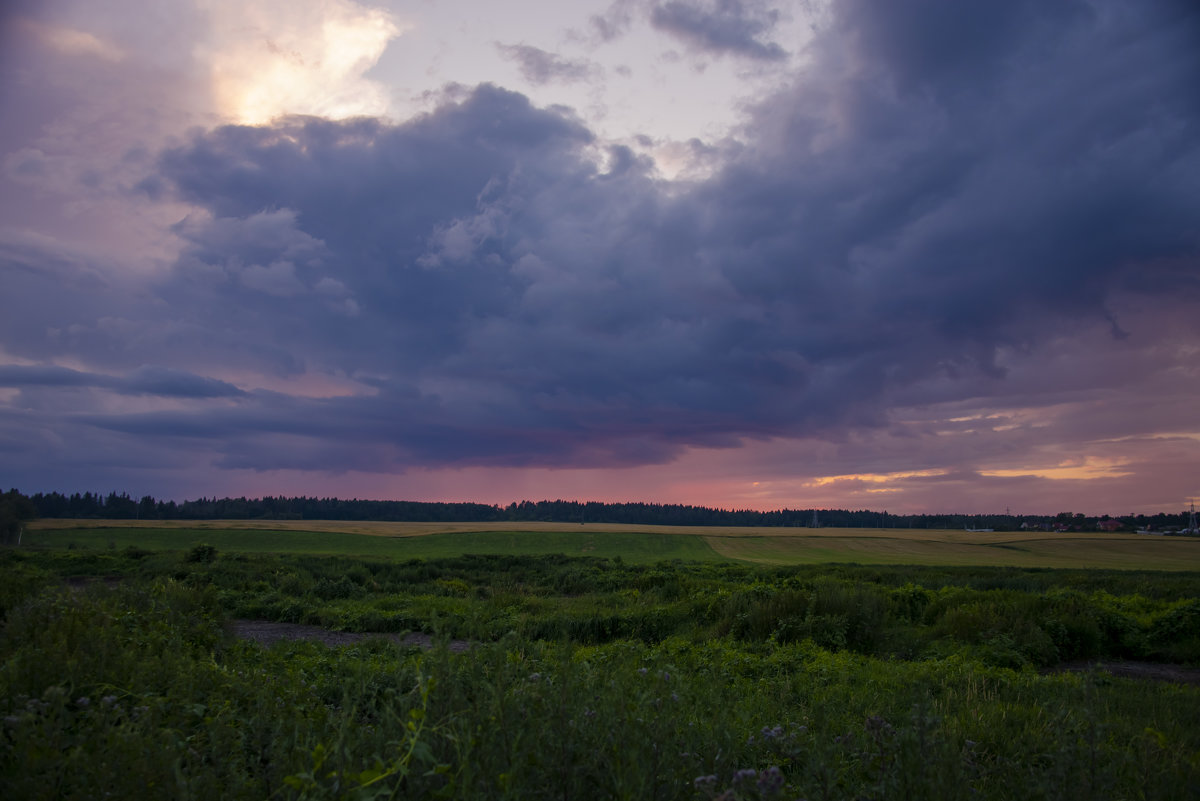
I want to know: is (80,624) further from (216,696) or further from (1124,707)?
(1124,707)

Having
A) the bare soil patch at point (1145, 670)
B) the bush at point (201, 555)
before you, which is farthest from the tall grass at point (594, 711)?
the bush at point (201, 555)

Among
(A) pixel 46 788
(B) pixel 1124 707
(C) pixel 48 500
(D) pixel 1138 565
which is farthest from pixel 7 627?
(C) pixel 48 500

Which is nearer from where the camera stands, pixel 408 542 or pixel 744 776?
pixel 744 776

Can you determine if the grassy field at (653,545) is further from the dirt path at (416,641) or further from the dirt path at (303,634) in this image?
the dirt path at (416,641)

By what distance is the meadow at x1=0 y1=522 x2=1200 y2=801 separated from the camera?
303 centimetres

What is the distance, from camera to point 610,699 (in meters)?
3.64

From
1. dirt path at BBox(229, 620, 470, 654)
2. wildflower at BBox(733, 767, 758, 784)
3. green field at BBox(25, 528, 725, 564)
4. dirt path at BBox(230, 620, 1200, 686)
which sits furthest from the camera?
green field at BBox(25, 528, 725, 564)

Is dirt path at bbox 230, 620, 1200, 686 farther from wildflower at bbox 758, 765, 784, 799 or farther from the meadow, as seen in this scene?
wildflower at bbox 758, 765, 784, 799

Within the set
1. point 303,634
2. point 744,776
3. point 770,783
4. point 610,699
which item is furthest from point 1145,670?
point 303,634

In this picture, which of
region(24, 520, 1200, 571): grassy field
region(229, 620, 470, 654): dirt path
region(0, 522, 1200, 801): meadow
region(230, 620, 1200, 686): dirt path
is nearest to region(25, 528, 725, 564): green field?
region(24, 520, 1200, 571): grassy field

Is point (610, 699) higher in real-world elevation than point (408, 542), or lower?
higher

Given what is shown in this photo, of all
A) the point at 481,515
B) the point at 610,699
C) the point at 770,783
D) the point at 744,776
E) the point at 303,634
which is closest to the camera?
the point at 770,783

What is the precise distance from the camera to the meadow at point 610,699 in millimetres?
3029

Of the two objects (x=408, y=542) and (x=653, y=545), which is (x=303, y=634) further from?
(x=653, y=545)
